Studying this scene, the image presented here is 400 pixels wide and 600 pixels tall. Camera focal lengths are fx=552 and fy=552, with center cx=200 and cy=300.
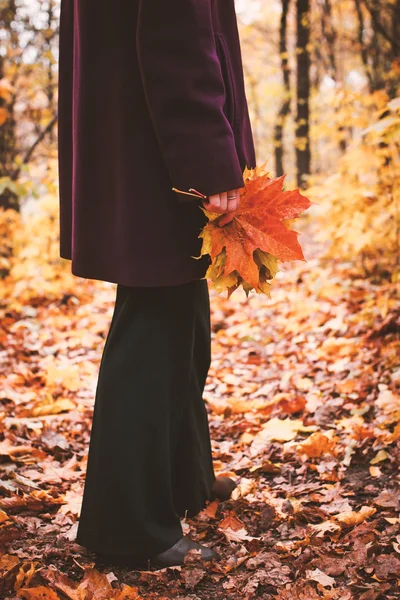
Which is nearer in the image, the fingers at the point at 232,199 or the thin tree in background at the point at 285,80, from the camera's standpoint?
the fingers at the point at 232,199

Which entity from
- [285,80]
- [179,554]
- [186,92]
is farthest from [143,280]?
[285,80]

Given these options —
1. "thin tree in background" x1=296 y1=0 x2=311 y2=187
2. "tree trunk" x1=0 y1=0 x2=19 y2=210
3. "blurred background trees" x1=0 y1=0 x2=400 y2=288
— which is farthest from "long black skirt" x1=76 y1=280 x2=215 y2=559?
"thin tree in background" x1=296 y1=0 x2=311 y2=187

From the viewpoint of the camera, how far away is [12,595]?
5.03ft

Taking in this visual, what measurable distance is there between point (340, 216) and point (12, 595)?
3.86 m

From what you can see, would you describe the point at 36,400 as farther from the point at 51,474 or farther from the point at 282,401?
the point at 282,401

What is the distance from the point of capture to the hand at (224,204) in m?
1.50

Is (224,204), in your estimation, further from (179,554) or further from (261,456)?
(261,456)

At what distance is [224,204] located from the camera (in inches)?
59.7

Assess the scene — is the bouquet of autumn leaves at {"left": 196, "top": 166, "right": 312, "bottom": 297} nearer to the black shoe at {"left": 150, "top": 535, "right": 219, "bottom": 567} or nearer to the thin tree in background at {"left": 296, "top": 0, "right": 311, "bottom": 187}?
the black shoe at {"left": 150, "top": 535, "right": 219, "bottom": 567}

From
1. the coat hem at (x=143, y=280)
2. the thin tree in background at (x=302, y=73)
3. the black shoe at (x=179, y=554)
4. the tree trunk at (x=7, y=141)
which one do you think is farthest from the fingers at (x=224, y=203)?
the thin tree in background at (x=302, y=73)

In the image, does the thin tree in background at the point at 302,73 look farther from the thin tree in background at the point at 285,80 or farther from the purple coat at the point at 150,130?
the purple coat at the point at 150,130

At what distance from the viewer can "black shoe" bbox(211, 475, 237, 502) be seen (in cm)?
212

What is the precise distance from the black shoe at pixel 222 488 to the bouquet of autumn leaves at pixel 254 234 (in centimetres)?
92

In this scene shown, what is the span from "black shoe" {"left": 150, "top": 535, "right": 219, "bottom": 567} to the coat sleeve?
3.60 ft
